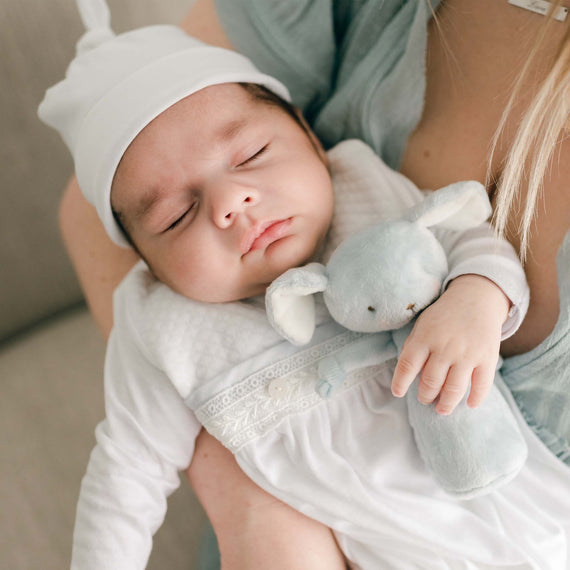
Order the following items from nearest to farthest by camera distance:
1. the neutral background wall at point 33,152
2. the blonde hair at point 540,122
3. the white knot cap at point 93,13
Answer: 1. the blonde hair at point 540,122
2. the white knot cap at point 93,13
3. the neutral background wall at point 33,152

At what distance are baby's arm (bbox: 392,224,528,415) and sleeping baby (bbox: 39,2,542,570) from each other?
1 cm

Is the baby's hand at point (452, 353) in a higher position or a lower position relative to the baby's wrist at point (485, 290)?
lower

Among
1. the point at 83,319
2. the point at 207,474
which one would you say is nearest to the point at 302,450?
the point at 207,474

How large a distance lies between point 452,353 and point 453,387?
0.11ft

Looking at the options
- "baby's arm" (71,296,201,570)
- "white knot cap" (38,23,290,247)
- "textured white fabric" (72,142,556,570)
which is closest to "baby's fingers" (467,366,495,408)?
→ "textured white fabric" (72,142,556,570)

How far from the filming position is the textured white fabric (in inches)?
24.6

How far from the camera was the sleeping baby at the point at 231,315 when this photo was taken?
2.11 ft

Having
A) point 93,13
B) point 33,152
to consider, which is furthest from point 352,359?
point 33,152

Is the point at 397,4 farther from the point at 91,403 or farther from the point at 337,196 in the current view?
the point at 91,403

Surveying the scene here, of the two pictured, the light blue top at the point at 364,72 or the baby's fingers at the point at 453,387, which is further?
the light blue top at the point at 364,72

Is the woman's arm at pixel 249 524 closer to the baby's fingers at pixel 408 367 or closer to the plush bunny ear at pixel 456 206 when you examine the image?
the baby's fingers at pixel 408 367

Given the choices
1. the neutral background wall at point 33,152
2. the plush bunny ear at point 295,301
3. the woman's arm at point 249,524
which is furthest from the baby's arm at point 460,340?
the neutral background wall at point 33,152

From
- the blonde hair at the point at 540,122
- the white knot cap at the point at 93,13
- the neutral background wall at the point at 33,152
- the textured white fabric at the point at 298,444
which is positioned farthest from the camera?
the neutral background wall at the point at 33,152

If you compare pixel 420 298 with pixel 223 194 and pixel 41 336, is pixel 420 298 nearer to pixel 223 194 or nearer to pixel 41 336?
pixel 223 194
